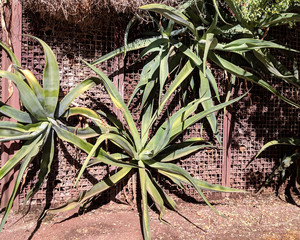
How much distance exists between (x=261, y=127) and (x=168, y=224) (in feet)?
5.10

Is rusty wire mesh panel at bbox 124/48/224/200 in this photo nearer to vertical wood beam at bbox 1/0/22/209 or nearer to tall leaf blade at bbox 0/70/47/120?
tall leaf blade at bbox 0/70/47/120

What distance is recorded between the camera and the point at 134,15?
2477 mm

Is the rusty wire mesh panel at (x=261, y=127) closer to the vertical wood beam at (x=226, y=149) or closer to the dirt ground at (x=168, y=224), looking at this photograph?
the vertical wood beam at (x=226, y=149)

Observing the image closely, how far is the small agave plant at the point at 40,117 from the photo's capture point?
2.02 metres

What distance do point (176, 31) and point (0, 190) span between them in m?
2.15

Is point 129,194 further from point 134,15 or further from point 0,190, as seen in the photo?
point 134,15

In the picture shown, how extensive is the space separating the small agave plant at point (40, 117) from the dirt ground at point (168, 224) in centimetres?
33

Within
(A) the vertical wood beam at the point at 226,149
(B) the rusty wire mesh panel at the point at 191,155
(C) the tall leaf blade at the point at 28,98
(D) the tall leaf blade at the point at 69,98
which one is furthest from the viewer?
(A) the vertical wood beam at the point at 226,149

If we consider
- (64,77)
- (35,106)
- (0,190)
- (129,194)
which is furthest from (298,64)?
(0,190)

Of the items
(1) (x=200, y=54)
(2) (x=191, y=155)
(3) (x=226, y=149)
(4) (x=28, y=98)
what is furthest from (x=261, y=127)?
(4) (x=28, y=98)

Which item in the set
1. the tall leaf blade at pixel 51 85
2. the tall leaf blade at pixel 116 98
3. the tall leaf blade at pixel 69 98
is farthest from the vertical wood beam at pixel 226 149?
the tall leaf blade at pixel 51 85

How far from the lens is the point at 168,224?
2.33 m

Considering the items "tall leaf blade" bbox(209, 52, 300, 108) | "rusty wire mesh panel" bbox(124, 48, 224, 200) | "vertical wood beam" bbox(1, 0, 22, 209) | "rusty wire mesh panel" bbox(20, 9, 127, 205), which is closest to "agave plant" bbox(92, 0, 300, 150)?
"tall leaf blade" bbox(209, 52, 300, 108)

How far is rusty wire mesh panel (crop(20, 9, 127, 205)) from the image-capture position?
2453 mm
